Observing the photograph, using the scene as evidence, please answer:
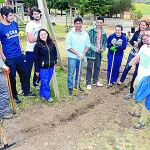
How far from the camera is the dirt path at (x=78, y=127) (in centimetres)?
520

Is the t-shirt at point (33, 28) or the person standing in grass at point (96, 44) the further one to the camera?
the person standing in grass at point (96, 44)

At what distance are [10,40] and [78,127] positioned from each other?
2.15 meters

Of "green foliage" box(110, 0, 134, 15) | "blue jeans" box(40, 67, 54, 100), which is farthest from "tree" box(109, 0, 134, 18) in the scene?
"blue jeans" box(40, 67, 54, 100)

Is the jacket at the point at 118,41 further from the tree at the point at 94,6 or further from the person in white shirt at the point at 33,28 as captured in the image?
the tree at the point at 94,6

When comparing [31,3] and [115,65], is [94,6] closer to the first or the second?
→ [31,3]

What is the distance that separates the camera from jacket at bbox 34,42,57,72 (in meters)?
6.58

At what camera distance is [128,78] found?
9.10m

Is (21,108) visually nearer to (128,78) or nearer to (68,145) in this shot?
(68,145)

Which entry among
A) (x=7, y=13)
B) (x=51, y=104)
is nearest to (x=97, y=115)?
(x=51, y=104)

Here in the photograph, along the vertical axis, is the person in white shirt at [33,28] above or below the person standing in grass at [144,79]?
above

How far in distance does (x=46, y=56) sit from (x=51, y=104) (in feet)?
3.37

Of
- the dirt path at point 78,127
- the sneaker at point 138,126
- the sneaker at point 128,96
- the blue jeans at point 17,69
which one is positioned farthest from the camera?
the sneaker at point 128,96

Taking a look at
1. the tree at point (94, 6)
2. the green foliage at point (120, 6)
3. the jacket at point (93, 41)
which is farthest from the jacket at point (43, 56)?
the green foliage at point (120, 6)

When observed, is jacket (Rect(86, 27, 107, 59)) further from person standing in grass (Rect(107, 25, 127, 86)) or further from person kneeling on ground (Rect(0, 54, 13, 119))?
person kneeling on ground (Rect(0, 54, 13, 119))
